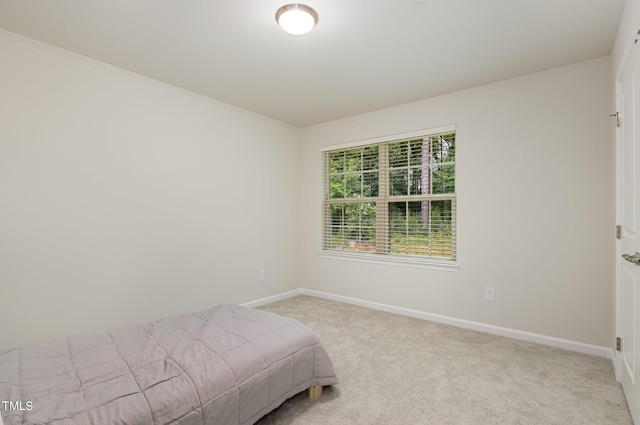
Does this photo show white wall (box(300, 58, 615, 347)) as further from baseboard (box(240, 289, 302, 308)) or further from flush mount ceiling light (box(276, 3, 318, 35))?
flush mount ceiling light (box(276, 3, 318, 35))

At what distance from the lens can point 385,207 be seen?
13.1 ft

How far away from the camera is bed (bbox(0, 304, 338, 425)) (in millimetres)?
1271

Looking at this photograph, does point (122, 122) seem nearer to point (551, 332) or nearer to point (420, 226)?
point (420, 226)

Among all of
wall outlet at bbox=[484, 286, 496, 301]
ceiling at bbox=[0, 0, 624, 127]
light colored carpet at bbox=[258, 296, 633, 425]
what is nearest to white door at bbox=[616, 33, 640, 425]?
light colored carpet at bbox=[258, 296, 633, 425]

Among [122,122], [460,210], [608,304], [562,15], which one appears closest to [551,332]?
[608,304]

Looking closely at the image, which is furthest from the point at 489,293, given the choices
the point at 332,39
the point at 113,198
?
the point at 113,198

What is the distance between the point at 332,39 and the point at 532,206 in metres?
2.34

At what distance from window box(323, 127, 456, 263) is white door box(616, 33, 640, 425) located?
1431mm

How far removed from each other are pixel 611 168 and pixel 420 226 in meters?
1.74

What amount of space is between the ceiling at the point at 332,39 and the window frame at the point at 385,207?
0.71m

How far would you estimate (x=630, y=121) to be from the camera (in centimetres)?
188

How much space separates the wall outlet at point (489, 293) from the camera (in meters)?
3.11

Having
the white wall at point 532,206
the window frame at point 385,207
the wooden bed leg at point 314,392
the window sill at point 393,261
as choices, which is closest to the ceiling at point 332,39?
the white wall at point 532,206

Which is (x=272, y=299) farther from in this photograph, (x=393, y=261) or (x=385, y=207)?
(x=385, y=207)
